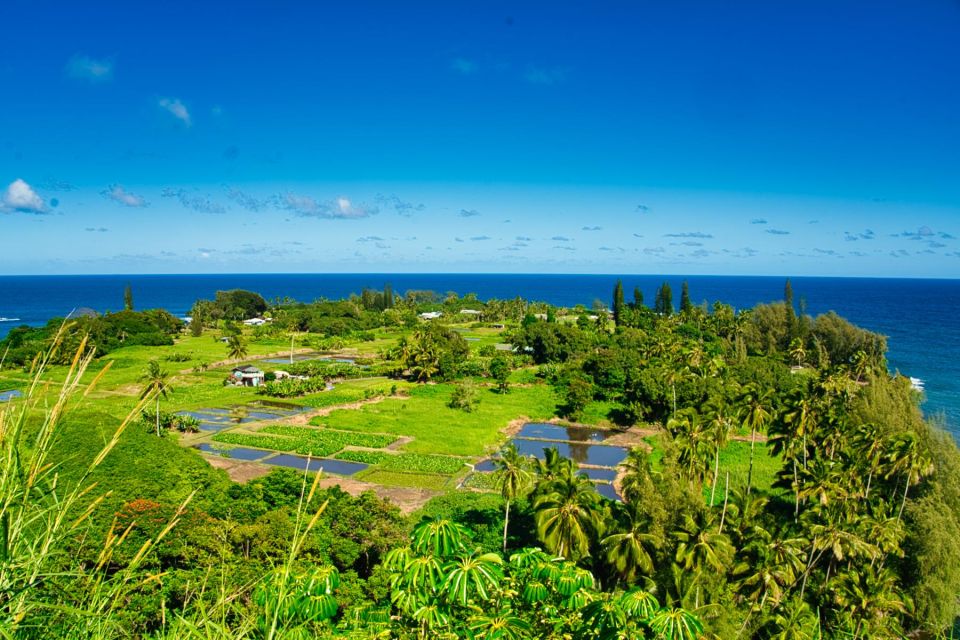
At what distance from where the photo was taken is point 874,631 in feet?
70.6

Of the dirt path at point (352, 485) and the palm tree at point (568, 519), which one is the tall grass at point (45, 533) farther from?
the dirt path at point (352, 485)

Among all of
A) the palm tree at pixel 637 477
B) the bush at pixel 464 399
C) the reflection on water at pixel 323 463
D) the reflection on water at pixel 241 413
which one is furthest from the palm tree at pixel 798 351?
the reflection on water at pixel 241 413

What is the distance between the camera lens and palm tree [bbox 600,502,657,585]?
2222 cm

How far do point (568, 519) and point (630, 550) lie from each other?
8.54 feet

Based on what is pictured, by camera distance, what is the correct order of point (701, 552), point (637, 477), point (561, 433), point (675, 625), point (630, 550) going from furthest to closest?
point (561, 433)
point (637, 477)
point (630, 550)
point (701, 552)
point (675, 625)

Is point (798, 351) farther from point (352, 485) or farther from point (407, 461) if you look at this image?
point (352, 485)

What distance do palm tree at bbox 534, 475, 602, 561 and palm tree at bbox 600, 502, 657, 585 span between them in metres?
0.90

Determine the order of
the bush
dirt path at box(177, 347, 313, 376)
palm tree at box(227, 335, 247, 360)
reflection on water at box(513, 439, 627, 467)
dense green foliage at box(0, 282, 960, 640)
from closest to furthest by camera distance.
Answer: dense green foliage at box(0, 282, 960, 640)
reflection on water at box(513, 439, 627, 467)
the bush
dirt path at box(177, 347, 313, 376)
palm tree at box(227, 335, 247, 360)

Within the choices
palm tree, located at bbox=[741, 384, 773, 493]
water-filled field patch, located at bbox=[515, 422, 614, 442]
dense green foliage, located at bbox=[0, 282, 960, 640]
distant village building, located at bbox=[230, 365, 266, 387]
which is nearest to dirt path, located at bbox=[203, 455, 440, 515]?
dense green foliage, located at bbox=[0, 282, 960, 640]

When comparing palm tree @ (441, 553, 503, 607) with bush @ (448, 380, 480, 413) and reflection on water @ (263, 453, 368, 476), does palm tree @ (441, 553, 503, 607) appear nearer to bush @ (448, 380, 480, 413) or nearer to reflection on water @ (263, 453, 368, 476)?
reflection on water @ (263, 453, 368, 476)

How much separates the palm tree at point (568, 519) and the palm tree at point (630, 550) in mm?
903

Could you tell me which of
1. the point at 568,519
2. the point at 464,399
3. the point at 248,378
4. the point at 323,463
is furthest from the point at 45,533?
the point at 248,378

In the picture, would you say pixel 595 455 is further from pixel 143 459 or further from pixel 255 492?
pixel 143 459

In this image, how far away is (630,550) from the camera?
73.4 feet
